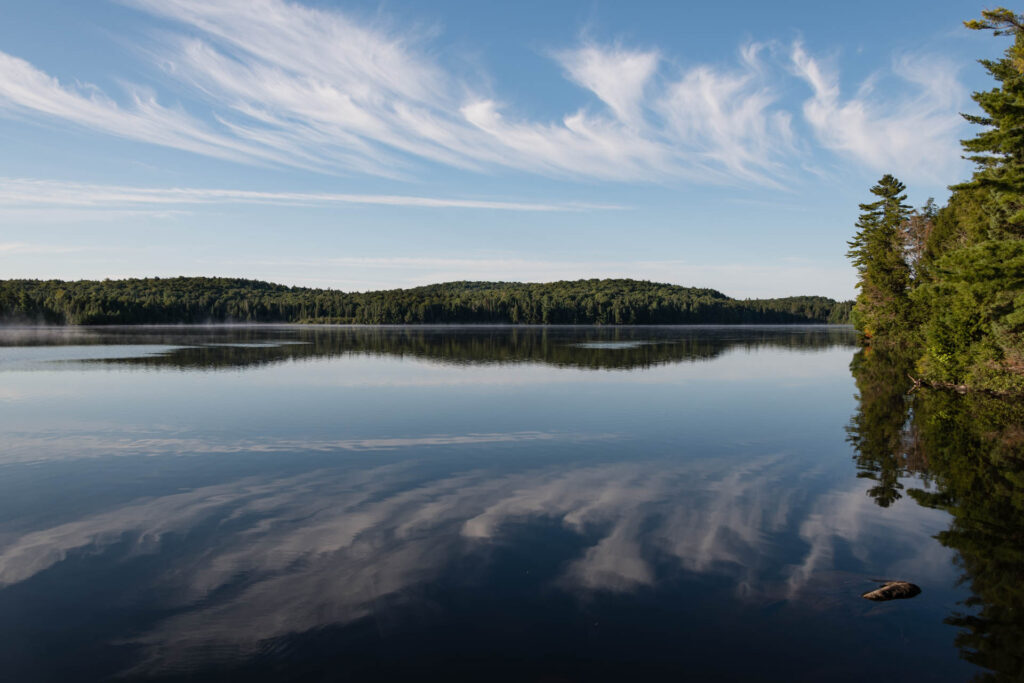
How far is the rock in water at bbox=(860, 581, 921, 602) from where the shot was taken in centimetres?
1024

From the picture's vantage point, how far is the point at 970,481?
16828 millimetres

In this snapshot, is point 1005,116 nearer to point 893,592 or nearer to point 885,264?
point 893,592

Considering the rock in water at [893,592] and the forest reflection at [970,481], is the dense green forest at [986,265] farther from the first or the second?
the rock in water at [893,592]

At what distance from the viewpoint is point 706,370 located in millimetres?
48375

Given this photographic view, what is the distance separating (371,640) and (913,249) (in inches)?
3011

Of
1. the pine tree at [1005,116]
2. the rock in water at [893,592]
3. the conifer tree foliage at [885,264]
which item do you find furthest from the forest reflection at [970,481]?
the conifer tree foliage at [885,264]

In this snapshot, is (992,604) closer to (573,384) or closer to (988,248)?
(988,248)

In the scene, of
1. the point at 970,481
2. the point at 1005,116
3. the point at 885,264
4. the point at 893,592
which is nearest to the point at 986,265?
the point at 1005,116

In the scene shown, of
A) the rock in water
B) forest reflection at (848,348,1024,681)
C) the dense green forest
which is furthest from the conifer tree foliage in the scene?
the rock in water

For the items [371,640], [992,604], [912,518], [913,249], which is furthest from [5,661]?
[913,249]

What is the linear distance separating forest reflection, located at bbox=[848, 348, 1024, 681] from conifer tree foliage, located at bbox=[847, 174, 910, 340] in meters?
36.0

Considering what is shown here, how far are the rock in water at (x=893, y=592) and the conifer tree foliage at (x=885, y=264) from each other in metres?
58.3

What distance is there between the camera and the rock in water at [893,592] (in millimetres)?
10242

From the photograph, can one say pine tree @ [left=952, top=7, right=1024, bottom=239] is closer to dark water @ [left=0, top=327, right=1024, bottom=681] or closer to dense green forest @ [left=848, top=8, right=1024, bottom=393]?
dense green forest @ [left=848, top=8, right=1024, bottom=393]
